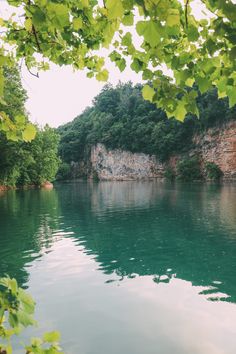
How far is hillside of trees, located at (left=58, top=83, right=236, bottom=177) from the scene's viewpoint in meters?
87.2

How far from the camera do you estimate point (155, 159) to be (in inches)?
4186

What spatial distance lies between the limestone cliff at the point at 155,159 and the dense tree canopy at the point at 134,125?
2356 millimetres

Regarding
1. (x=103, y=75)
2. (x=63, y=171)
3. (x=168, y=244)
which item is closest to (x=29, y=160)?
(x=168, y=244)

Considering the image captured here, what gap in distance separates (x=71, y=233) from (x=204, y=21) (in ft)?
53.7

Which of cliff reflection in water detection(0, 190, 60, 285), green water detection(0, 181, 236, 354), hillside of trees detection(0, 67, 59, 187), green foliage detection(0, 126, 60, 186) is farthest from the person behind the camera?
green foliage detection(0, 126, 60, 186)

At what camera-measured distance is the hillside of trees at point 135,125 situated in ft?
286

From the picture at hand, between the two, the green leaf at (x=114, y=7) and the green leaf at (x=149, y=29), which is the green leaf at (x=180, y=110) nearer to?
the green leaf at (x=149, y=29)

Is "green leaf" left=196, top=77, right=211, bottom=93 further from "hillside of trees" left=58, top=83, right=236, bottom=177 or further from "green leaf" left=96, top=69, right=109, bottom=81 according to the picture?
"hillside of trees" left=58, top=83, right=236, bottom=177

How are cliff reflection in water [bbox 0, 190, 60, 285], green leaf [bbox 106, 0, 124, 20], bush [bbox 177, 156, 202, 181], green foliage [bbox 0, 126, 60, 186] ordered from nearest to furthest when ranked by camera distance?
green leaf [bbox 106, 0, 124, 20] < cliff reflection in water [bbox 0, 190, 60, 285] < green foliage [bbox 0, 126, 60, 186] < bush [bbox 177, 156, 202, 181]

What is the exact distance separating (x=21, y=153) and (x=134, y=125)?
70.4 metres

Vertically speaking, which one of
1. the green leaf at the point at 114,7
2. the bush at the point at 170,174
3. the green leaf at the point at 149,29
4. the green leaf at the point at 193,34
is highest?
the green leaf at the point at 193,34

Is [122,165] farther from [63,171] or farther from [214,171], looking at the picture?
[214,171]

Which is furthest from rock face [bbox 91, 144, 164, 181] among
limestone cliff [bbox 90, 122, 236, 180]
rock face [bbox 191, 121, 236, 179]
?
rock face [bbox 191, 121, 236, 179]

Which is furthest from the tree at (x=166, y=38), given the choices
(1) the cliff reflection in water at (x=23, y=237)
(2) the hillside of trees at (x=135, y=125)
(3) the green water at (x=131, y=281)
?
(2) the hillside of trees at (x=135, y=125)
